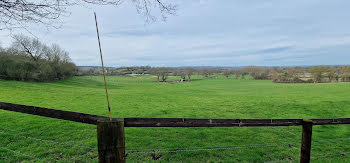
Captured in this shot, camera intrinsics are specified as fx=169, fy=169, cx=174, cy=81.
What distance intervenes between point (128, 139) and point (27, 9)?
4.62 metres

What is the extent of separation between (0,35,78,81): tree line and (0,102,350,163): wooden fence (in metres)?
40.4

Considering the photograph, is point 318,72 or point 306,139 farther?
point 318,72

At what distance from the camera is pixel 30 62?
44500mm

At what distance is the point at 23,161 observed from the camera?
412 centimetres

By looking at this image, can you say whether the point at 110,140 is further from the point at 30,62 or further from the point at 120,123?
the point at 30,62

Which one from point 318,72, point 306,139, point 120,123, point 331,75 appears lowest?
point 306,139

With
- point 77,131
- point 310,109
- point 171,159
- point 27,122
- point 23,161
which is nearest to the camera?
point 23,161

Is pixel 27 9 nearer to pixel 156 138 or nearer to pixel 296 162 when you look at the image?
pixel 156 138

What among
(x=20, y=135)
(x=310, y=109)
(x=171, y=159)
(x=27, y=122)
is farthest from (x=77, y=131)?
(x=310, y=109)

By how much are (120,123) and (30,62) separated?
5685cm

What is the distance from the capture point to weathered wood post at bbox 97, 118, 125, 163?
2094 mm

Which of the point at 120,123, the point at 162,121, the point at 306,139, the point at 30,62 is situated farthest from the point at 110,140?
the point at 30,62

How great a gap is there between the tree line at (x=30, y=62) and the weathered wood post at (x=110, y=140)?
41.6 metres

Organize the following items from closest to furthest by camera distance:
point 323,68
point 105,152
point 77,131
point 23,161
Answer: point 105,152, point 23,161, point 77,131, point 323,68
